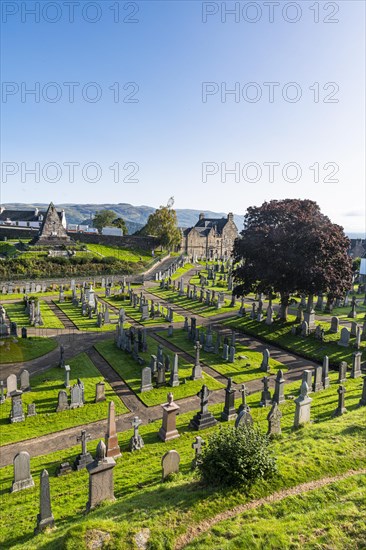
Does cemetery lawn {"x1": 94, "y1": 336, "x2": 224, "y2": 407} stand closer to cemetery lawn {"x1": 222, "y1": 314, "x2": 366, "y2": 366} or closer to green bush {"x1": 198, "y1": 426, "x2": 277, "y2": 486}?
cemetery lawn {"x1": 222, "y1": 314, "x2": 366, "y2": 366}

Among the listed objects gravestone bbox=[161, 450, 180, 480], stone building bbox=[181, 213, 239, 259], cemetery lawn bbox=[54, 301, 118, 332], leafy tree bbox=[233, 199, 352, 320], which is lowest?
gravestone bbox=[161, 450, 180, 480]

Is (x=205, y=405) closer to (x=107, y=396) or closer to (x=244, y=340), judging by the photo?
(x=107, y=396)

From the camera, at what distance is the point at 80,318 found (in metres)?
32.0

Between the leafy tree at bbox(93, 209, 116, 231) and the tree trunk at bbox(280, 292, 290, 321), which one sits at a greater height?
the leafy tree at bbox(93, 209, 116, 231)

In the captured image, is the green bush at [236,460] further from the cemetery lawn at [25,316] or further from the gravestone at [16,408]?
the cemetery lawn at [25,316]

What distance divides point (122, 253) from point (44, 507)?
6693cm

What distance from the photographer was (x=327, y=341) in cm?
2433

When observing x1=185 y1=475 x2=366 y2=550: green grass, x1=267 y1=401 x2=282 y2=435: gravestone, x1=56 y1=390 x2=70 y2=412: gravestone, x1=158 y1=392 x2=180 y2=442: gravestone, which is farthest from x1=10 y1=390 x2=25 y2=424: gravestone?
x1=185 y1=475 x2=366 y2=550: green grass

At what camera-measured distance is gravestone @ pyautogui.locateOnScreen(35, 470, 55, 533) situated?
26.3 feet

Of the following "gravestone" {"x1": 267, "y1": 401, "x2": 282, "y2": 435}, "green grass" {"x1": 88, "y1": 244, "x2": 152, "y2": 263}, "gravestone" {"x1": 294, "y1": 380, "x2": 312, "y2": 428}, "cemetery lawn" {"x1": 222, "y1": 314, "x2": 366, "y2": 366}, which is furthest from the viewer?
"green grass" {"x1": 88, "y1": 244, "x2": 152, "y2": 263}

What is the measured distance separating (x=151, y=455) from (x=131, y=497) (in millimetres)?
3082

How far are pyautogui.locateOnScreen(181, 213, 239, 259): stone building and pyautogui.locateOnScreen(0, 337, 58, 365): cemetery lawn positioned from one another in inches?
2570

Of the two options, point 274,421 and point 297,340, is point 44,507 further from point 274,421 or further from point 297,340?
point 297,340

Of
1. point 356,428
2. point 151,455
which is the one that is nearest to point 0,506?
point 151,455
